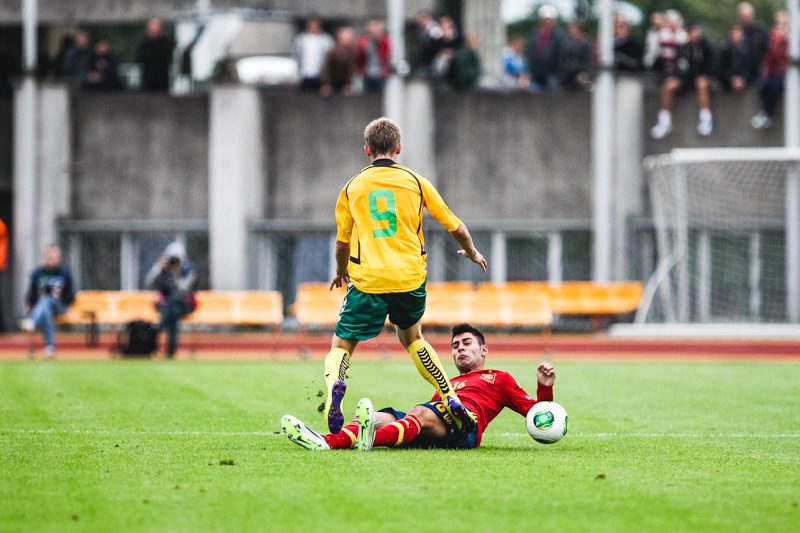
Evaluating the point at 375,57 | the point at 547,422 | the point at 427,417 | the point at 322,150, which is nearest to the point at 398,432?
the point at 427,417

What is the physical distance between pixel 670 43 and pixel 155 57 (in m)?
11.5

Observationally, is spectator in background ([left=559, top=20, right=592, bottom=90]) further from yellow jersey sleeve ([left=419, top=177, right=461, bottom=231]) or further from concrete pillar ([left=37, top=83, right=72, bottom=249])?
yellow jersey sleeve ([left=419, top=177, right=461, bottom=231])

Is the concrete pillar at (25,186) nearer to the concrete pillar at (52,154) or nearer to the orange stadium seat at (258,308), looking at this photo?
the concrete pillar at (52,154)

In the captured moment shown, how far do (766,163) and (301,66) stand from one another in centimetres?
1063

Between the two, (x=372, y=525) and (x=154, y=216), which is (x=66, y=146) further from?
(x=372, y=525)

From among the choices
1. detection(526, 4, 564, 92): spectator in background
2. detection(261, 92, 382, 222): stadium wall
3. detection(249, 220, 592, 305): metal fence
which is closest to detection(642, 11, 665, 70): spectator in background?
detection(526, 4, 564, 92): spectator in background

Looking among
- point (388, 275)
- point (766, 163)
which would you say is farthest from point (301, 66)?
point (388, 275)

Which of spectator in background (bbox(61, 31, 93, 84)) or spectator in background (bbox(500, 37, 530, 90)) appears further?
spectator in background (bbox(61, 31, 93, 84))

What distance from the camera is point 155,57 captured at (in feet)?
115

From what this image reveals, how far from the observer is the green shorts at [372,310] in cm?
1017

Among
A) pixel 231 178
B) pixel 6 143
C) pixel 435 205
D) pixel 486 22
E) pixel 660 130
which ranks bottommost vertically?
pixel 435 205

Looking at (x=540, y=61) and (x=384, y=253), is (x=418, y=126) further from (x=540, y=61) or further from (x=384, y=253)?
(x=384, y=253)

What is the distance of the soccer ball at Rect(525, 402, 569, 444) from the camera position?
10430 millimetres

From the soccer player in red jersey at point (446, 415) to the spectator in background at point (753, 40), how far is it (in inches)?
924
